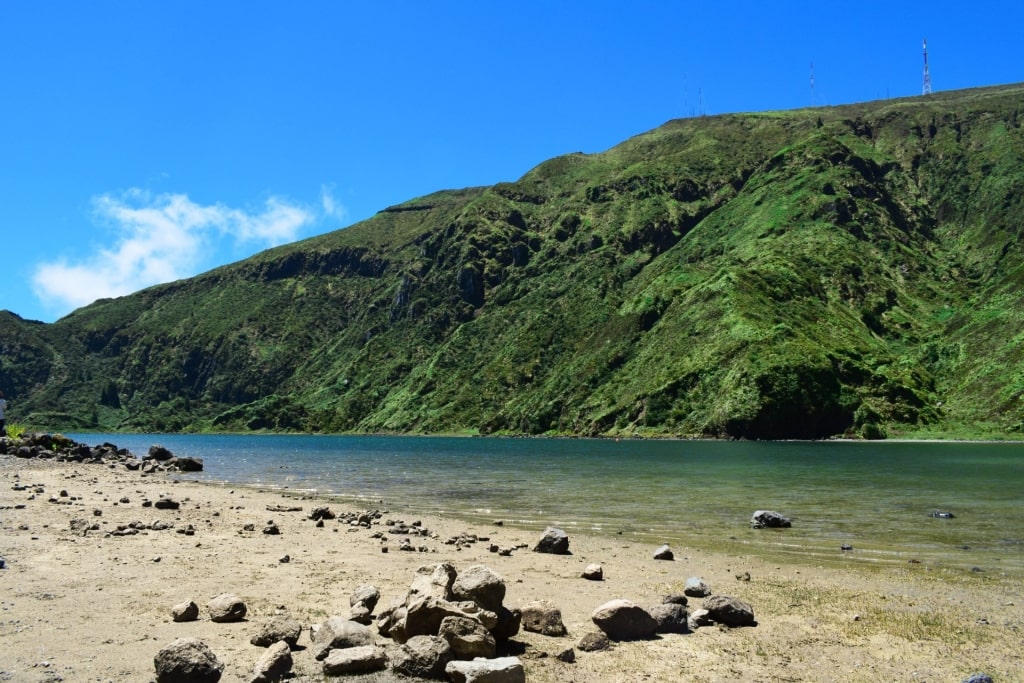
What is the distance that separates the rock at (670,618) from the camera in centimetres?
1248

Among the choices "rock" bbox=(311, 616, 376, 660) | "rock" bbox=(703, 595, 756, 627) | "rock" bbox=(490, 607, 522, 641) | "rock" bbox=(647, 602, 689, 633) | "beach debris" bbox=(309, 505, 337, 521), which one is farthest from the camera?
"beach debris" bbox=(309, 505, 337, 521)

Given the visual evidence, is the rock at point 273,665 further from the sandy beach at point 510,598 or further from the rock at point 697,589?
the rock at point 697,589

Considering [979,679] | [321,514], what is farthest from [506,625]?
[321,514]

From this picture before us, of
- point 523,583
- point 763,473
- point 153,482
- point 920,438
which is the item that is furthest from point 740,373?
point 523,583

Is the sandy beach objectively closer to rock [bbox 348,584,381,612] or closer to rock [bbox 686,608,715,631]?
rock [bbox 686,608,715,631]

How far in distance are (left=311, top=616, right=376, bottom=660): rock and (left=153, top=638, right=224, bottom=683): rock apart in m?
1.48

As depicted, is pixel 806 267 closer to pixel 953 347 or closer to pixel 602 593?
pixel 953 347

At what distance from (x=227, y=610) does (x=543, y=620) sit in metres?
5.63

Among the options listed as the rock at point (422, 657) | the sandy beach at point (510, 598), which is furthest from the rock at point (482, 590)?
the rock at point (422, 657)

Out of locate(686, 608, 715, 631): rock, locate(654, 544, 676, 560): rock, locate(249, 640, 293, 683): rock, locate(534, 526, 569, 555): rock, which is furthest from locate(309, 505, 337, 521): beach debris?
locate(249, 640, 293, 683): rock

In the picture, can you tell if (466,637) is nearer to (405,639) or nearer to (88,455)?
(405,639)

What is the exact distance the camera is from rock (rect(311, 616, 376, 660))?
10.4 meters

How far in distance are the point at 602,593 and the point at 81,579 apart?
37.8 feet

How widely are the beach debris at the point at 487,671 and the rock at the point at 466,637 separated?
0.53 metres
